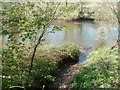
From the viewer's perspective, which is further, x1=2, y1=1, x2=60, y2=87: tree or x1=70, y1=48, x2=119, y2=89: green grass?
x1=70, y1=48, x2=119, y2=89: green grass

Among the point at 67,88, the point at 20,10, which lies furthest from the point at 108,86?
the point at 20,10

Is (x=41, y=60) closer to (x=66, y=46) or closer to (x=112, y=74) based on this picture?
(x=112, y=74)

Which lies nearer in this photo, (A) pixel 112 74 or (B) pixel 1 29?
(B) pixel 1 29

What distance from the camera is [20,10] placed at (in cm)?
398

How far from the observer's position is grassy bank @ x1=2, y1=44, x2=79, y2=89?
465 cm

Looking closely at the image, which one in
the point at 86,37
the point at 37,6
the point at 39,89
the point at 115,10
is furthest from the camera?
the point at 86,37

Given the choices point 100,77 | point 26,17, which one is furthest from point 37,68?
point 26,17

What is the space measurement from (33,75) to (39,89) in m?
0.65

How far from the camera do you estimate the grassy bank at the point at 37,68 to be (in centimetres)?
465

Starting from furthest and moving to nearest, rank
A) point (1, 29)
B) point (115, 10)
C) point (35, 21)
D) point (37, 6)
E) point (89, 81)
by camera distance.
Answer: point (115, 10), point (89, 81), point (37, 6), point (35, 21), point (1, 29)

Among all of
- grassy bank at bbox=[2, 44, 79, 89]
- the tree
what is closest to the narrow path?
grassy bank at bbox=[2, 44, 79, 89]

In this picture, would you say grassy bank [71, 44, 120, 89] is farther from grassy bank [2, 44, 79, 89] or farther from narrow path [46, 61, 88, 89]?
grassy bank [2, 44, 79, 89]

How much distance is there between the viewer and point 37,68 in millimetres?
6047

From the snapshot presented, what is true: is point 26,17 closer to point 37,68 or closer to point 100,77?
point 37,68
